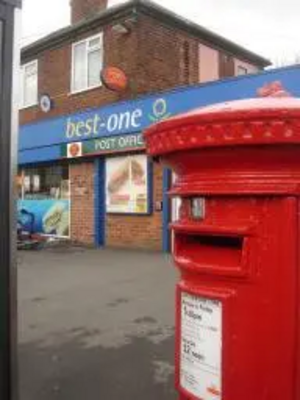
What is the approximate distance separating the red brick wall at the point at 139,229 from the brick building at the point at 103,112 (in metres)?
0.02

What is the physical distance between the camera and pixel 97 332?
613 centimetres

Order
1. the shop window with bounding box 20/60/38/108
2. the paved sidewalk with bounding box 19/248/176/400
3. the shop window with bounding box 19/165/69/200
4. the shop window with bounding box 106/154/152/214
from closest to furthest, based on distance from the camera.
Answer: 1. the paved sidewalk with bounding box 19/248/176/400
2. the shop window with bounding box 106/154/152/214
3. the shop window with bounding box 19/165/69/200
4. the shop window with bounding box 20/60/38/108

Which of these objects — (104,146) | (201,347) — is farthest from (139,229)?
(201,347)

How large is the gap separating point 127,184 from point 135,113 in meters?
1.64

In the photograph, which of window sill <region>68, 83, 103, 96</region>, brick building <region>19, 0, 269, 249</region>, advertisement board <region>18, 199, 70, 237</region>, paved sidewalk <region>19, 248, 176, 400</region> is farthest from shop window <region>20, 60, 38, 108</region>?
paved sidewalk <region>19, 248, 176, 400</region>

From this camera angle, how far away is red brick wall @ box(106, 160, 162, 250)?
14.1 m

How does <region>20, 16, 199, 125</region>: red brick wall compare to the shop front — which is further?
<region>20, 16, 199, 125</region>: red brick wall

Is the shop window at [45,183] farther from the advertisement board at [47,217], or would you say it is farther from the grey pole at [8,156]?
the grey pole at [8,156]

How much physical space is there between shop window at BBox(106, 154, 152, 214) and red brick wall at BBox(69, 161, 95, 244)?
664 mm

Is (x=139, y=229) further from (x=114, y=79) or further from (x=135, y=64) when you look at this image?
(x=135, y=64)

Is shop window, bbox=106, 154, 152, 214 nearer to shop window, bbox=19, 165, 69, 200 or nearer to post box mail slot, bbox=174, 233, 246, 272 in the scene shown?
shop window, bbox=19, 165, 69, 200

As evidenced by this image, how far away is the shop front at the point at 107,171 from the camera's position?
13.5 meters

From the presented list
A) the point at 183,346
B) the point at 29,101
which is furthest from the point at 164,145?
the point at 29,101

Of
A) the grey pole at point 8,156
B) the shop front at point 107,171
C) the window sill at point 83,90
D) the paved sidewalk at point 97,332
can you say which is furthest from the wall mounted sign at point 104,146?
the grey pole at point 8,156
